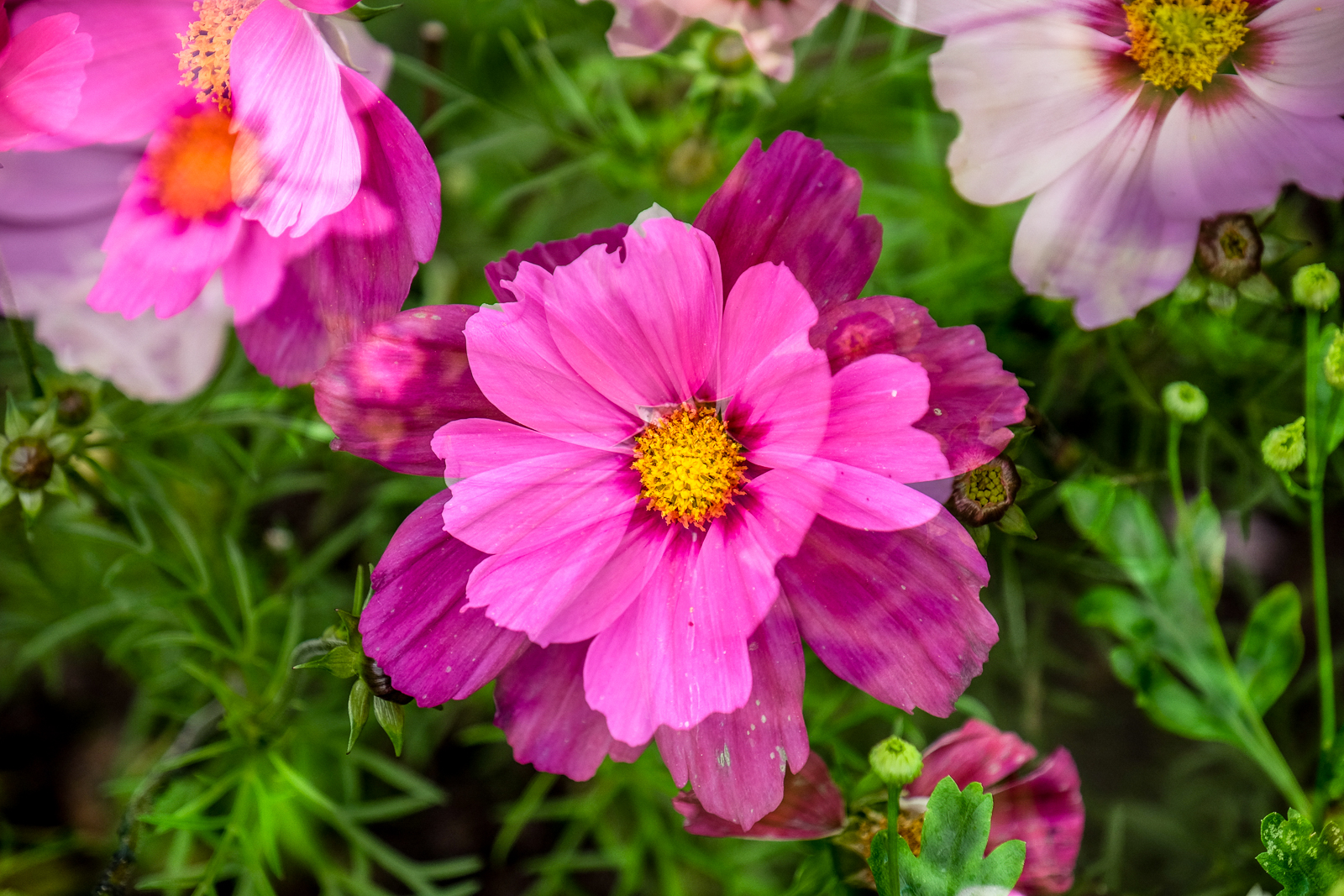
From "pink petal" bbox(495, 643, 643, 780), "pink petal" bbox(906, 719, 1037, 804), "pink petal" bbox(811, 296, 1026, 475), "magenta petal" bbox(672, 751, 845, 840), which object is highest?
"pink petal" bbox(811, 296, 1026, 475)

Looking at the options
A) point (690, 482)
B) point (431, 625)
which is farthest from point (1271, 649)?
point (431, 625)

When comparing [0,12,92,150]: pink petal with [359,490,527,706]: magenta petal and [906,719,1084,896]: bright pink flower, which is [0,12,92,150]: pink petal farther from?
[906,719,1084,896]: bright pink flower

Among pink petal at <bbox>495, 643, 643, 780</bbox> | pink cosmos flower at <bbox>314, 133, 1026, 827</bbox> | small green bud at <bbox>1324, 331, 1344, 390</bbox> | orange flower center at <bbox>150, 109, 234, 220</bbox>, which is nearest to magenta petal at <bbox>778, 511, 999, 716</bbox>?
pink cosmos flower at <bbox>314, 133, 1026, 827</bbox>

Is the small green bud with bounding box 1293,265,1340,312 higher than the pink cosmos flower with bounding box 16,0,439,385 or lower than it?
higher

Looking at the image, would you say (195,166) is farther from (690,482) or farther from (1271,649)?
(1271,649)

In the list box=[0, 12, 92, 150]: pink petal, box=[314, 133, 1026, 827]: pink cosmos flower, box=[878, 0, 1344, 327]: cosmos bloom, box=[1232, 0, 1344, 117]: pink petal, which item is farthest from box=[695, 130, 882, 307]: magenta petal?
box=[0, 12, 92, 150]: pink petal

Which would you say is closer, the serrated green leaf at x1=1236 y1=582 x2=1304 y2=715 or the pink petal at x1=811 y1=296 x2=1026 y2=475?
the pink petal at x1=811 y1=296 x2=1026 y2=475

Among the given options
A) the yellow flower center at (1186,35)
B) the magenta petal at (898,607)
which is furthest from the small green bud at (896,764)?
the yellow flower center at (1186,35)
